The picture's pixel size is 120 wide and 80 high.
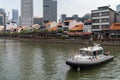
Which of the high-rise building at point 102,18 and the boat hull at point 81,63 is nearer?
the boat hull at point 81,63

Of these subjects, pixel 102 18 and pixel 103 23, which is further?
pixel 103 23

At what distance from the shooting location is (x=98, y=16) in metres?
111

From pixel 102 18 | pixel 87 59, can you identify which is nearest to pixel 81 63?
pixel 87 59

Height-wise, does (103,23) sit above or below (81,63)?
above

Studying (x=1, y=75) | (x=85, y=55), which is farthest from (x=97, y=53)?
(x=1, y=75)

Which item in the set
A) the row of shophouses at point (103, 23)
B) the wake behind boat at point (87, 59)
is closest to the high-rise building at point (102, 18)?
the row of shophouses at point (103, 23)

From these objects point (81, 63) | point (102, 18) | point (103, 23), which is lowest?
point (81, 63)

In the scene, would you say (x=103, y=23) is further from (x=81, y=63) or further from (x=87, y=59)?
(x=81, y=63)

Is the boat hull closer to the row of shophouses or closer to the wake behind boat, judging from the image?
the wake behind boat

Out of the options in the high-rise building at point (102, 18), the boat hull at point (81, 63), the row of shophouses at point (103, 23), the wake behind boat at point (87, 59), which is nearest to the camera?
the boat hull at point (81, 63)

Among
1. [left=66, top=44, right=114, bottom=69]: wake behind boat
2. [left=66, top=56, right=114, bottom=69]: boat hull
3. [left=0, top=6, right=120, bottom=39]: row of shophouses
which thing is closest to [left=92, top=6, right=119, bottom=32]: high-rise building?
[left=0, top=6, right=120, bottom=39]: row of shophouses

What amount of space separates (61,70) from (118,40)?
62.0m

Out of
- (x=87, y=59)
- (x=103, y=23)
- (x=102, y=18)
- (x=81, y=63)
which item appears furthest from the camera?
(x=103, y=23)

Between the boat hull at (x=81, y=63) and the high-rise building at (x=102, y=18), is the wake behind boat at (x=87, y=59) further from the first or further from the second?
the high-rise building at (x=102, y=18)
